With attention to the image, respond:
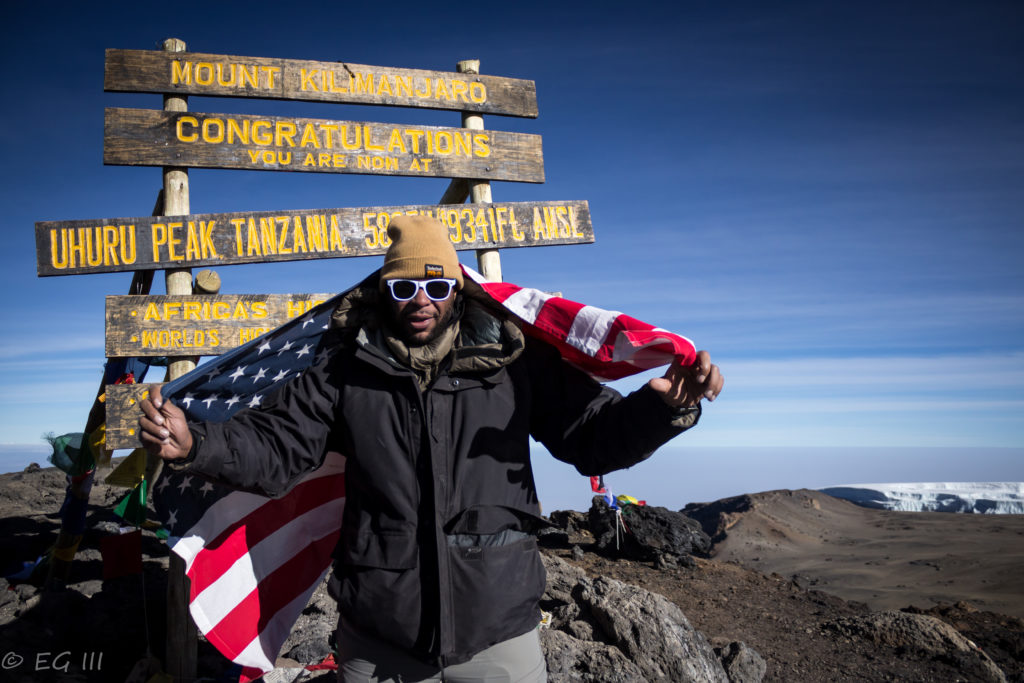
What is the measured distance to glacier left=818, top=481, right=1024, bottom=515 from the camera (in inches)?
1261

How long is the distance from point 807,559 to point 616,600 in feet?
44.8

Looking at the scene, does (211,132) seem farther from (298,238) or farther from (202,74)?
(298,238)

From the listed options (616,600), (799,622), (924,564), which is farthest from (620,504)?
(924,564)

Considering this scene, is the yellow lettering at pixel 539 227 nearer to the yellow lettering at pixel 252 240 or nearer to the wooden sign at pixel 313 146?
the wooden sign at pixel 313 146

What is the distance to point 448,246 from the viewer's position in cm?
302

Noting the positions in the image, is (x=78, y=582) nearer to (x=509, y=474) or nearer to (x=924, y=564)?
(x=509, y=474)

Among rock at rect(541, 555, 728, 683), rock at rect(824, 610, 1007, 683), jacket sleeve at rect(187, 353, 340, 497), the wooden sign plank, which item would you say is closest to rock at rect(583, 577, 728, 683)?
rock at rect(541, 555, 728, 683)

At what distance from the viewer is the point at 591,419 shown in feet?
9.36

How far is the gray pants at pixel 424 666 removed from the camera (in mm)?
2531

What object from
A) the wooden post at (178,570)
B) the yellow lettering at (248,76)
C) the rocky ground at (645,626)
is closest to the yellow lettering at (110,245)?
the wooden post at (178,570)

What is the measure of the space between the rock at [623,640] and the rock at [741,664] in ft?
0.92

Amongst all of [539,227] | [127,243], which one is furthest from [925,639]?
[127,243]

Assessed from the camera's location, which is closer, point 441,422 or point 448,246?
point 441,422

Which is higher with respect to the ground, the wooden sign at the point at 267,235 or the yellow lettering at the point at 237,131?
the yellow lettering at the point at 237,131
